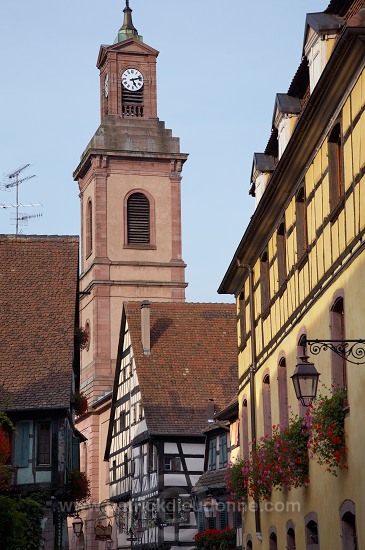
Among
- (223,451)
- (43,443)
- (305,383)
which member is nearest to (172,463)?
(223,451)

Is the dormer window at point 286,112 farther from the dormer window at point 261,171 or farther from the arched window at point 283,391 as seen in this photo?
the arched window at point 283,391

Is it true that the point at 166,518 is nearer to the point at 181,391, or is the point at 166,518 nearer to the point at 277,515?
the point at 181,391

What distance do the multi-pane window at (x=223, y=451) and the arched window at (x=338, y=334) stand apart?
67.0 feet

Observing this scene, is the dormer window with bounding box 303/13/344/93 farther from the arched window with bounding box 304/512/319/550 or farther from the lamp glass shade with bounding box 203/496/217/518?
the lamp glass shade with bounding box 203/496/217/518

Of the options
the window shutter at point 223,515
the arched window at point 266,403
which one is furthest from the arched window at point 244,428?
the window shutter at point 223,515

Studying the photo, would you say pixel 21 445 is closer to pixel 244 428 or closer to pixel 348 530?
pixel 244 428

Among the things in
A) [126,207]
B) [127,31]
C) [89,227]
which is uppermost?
[127,31]

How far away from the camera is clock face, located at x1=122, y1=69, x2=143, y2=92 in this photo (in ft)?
230

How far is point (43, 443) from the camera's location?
32312mm

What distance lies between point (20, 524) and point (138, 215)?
42537 mm

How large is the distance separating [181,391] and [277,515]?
80.5ft

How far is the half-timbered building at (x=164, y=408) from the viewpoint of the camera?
45.7 metres

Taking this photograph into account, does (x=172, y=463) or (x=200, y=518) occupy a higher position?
(x=172, y=463)

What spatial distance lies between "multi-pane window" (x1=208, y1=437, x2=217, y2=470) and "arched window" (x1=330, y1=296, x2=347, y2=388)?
22.2 metres
